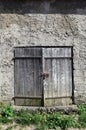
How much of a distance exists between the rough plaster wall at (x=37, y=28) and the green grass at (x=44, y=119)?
0.81 m

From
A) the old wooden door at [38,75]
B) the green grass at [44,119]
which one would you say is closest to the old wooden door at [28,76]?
the old wooden door at [38,75]

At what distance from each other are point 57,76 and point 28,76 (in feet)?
2.71

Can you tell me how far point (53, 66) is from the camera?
10828 mm

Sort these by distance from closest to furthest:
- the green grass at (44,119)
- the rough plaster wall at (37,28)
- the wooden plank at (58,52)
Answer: the green grass at (44,119)
the rough plaster wall at (37,28)
the wooden plank at (58,52)

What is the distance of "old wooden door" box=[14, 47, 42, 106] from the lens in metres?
10.8

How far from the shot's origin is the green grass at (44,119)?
967 centimetres

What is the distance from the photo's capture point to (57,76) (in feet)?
35.6

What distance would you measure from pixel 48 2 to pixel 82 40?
1.44 m

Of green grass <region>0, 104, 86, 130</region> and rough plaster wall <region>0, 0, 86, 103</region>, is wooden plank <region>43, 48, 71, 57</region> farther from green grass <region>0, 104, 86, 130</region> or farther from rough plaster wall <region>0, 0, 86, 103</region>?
green grass <region>0, 104, 86, 130</region>

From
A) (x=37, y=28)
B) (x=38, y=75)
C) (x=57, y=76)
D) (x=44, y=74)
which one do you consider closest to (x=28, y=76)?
(x=38, y=75)

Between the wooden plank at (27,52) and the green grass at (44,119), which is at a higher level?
the wooden plank at (27,52)

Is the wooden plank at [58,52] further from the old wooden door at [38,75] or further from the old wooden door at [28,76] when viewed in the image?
the old wooden door at [28,76]

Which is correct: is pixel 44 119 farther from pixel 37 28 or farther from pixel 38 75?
pixel 37 28

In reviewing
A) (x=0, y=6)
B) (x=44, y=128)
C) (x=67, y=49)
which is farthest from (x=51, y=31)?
(x=44, y=128)
